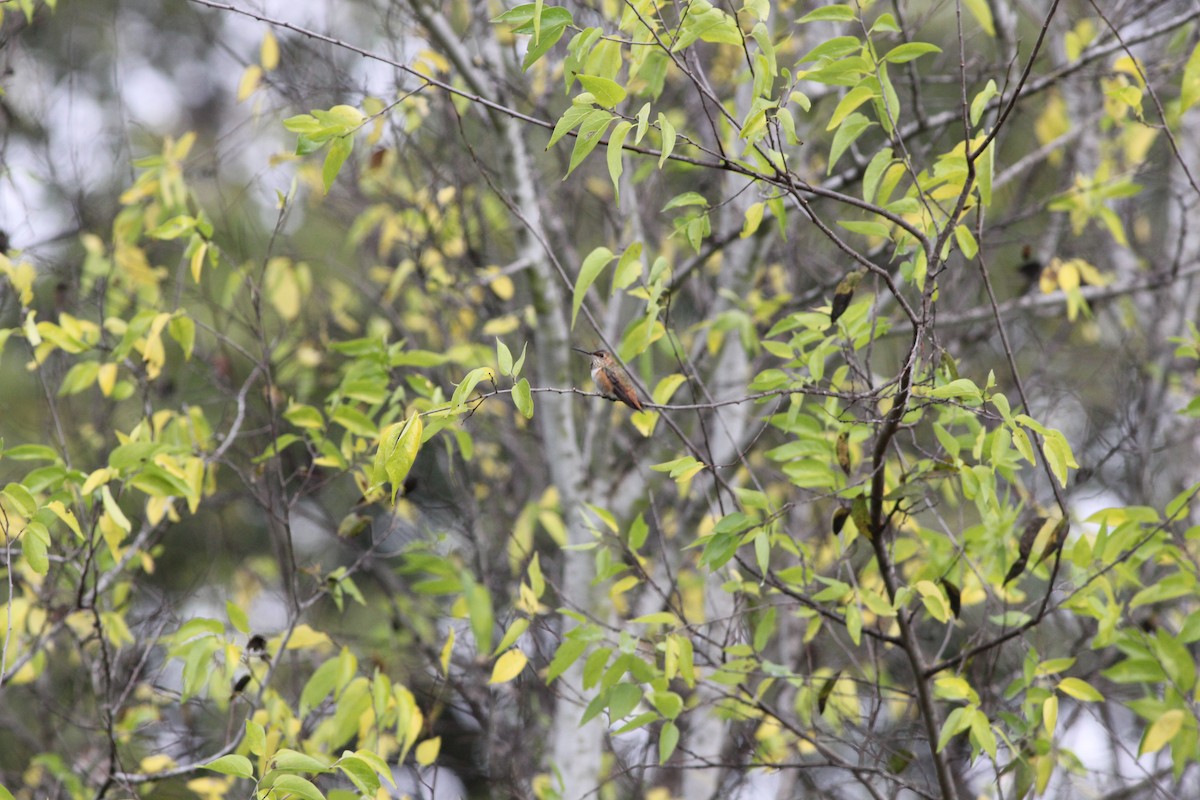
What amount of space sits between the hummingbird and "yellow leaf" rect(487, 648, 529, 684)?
0.64 metres

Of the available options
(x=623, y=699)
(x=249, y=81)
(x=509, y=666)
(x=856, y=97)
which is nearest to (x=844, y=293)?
(x=856, y=97)

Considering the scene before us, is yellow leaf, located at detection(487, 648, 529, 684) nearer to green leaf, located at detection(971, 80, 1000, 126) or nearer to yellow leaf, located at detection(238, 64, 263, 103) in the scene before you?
green leaf, located at detection(971, 80, 1000, 126)

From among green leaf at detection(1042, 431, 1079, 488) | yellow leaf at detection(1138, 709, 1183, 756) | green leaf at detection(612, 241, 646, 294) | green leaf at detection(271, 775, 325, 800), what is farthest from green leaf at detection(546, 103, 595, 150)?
yellow leaf at detection(1138, 709, 1183, 756)

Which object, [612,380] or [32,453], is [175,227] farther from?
[612,380]

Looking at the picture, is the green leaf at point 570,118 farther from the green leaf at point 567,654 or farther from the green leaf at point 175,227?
the green leaf at point 175,227

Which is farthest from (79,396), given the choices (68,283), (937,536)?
(937,536)

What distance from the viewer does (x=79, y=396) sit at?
15.5 ft

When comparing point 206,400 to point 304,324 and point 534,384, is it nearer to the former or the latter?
point 304,324

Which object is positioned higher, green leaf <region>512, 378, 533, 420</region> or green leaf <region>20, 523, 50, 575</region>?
green leaf <region>512, 378, 533, 420</region>

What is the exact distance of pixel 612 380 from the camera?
5.88 feet

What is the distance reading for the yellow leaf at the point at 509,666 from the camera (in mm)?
2078

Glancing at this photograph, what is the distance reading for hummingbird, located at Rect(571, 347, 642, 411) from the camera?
176 centimetres

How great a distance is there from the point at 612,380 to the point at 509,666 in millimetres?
715

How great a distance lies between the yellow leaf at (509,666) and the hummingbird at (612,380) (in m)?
0.64
